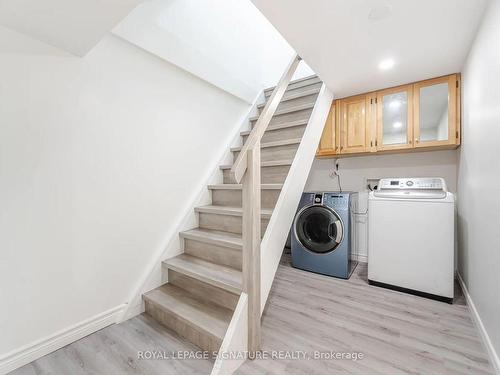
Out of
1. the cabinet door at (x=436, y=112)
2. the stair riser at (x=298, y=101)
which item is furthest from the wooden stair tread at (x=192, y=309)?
the cabinet door at (x=436, y=112)

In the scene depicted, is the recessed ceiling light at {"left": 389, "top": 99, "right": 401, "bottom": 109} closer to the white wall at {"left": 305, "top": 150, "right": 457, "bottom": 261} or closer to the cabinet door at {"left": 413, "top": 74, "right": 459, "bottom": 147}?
the cabinet door at {"left": 413, "top": 74, "right": 459, "bottom": 147}

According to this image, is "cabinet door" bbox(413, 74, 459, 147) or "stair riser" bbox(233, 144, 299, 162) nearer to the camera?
"cabinet door" bbox(413, 74, 459, 147)

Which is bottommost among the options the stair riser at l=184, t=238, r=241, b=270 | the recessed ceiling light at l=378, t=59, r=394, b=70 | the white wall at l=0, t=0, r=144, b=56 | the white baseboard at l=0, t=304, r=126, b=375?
the white baseboard at l=0, t=304, r=126, b=375

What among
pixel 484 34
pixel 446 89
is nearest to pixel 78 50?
pixel 484 34

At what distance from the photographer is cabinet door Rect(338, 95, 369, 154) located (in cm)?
261

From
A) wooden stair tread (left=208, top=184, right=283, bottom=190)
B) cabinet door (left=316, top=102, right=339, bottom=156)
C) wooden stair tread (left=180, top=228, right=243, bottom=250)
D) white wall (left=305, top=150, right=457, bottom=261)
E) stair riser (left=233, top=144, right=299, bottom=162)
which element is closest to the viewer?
wooden stair tread (left=180, top=228, right=243, bottom=250)

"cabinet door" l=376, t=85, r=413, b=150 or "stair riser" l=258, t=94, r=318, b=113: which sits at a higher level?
"stair riser" l=258, t=94, r=318, b=113

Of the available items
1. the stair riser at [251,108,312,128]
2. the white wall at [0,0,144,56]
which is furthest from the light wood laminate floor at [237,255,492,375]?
the white wall at [0,0,144,56]

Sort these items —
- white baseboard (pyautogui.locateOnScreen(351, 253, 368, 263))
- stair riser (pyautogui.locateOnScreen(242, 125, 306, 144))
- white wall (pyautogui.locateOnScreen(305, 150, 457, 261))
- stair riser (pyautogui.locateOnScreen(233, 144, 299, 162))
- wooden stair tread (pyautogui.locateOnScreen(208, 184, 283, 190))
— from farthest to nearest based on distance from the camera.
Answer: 1. white baseboard (pyautogui.locateOnScreen(351, 253, 368, 263))
2. white wall (pyautogui.locateOnScreen(305, 150, 457, 261))
3. stair riser (pyautogui.locateOnScreen(242, 125, 306, 144))
4. stair riser (pyautogui.locateOnScreen(233, 144, 299, 162))
5. wooden stair tread (pyautogui.locateOnScreen(208, 184, 283, 190))

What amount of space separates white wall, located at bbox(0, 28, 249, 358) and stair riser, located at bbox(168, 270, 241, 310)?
11.2 inches

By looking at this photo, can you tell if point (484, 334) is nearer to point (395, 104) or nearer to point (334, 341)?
point (334, 341)

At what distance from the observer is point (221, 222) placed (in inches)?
83.3

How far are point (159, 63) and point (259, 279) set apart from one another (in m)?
1.84

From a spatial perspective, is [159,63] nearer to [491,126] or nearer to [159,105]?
[159,105]
